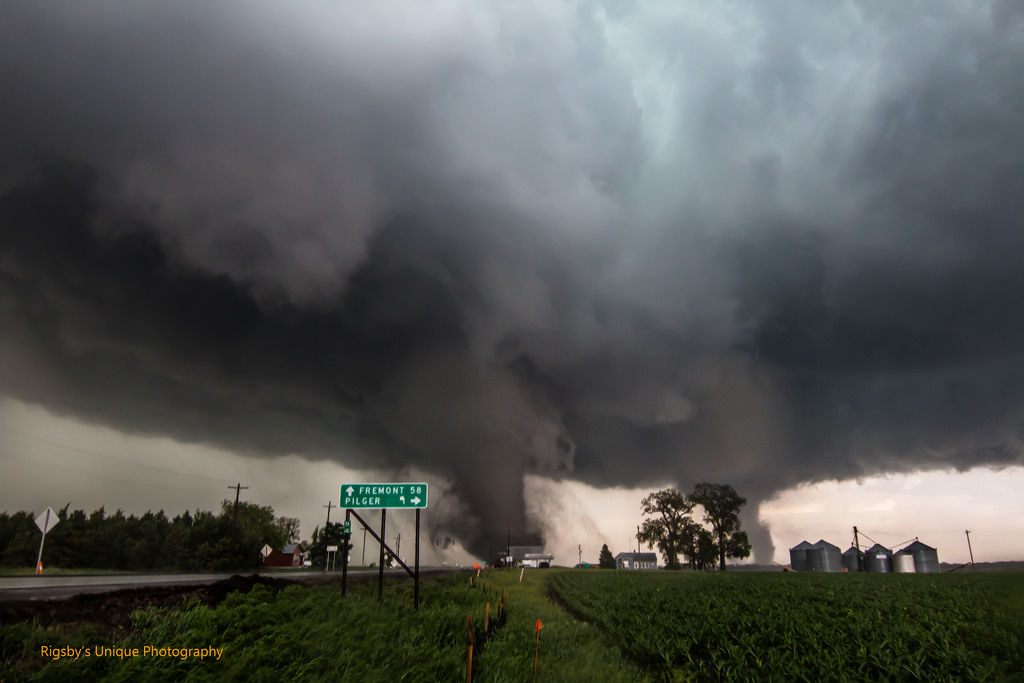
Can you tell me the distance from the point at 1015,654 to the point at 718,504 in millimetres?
99790

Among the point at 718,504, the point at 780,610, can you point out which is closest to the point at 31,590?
the point at 780,610

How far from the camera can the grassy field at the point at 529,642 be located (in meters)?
11.8

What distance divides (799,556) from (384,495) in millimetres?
106925

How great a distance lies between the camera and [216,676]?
11.4 metres

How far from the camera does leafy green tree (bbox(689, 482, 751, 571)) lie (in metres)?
104

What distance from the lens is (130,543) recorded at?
61844 millimetres

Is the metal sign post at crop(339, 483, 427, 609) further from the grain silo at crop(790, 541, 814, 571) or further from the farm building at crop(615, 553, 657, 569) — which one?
the farm building at crop(615, 553, 657, 569)

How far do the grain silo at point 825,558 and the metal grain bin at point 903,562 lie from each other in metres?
8.51

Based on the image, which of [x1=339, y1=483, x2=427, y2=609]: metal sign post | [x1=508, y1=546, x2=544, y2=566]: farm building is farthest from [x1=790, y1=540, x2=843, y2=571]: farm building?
[x1=339, y1=483, x2=427, y2=609]: metal sign post

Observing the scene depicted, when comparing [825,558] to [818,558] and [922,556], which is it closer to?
[818,558]

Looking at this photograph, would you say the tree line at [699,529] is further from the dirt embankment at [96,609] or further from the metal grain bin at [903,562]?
the dirt embankment at [96,609]

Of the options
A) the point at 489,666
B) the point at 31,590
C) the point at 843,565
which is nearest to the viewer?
the point at 489,666

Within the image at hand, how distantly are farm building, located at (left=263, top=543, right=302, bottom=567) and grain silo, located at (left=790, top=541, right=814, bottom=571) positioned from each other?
9620 cm

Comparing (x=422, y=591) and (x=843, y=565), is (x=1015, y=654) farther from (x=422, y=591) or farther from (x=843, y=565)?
(x=843, y=565)
